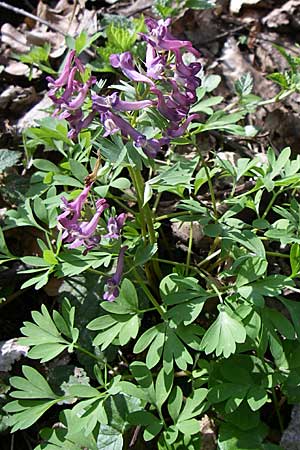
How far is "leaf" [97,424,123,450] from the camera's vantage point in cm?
193

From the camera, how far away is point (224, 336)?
1.79m

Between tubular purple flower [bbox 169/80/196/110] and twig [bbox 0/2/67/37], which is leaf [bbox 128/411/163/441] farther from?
twig [bbox 0/2/67/37]

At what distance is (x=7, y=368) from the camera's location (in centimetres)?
237

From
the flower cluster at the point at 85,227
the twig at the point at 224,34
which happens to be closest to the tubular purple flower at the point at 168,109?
the flower cluster at the point at 85,227

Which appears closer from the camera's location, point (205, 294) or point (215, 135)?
point (205, 294)

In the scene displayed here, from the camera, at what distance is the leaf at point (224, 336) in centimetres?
176

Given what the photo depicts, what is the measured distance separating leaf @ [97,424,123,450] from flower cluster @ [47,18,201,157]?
95 cm

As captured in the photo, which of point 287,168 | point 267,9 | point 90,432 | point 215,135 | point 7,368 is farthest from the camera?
point 267,9

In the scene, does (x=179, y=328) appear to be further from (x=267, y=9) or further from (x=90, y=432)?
(x=267, y=9)

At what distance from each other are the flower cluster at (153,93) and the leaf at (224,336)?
0.58 m

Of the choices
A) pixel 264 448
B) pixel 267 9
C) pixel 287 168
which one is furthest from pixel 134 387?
pixel 267 9

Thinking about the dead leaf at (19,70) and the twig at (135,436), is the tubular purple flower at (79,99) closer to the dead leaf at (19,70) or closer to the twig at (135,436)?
the twig at (135,436)

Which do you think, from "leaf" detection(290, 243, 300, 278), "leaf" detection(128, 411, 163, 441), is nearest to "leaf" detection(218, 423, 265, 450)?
"leaf" detection(128, 411, 163, 441)

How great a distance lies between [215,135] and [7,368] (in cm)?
160
